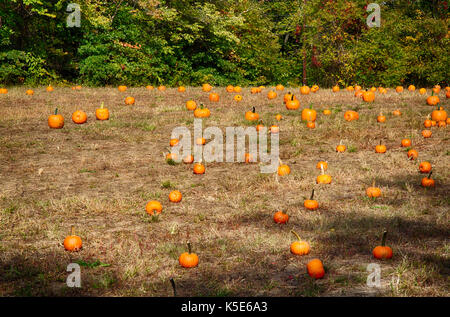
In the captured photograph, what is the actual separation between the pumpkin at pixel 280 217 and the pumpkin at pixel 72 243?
2316mm

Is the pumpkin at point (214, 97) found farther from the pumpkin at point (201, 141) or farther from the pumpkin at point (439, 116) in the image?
the pumpkin at point (439, 116)

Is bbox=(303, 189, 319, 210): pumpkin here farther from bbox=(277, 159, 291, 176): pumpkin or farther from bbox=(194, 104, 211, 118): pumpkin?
bbox=(194, 104, 211, 118): pumpkin

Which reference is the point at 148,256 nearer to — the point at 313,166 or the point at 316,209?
the point at 316,209

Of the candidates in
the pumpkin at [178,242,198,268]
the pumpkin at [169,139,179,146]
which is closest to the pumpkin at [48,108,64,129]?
the pumpkin at [169,139,179,146]

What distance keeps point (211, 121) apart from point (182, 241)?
6.61 m

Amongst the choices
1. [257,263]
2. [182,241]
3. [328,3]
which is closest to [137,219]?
[182,241]

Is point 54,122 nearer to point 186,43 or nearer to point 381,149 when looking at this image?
point 381,149

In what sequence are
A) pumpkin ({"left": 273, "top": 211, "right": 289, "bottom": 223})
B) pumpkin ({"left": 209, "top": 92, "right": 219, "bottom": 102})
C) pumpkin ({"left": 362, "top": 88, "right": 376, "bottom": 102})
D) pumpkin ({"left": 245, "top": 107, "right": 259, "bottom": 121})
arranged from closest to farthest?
pumpkin ({"left": 273, "top": 211, "right": 289, "bottom": 223}), pumpkin ({"left": 245, "top": 107, "right": 259, "bottom": 121}), pumpkin ({"left": 362, "top": 88, "right": 376, "bottom": 102}), pumpkin ({"left": 209, "top": 92, "right": 219, "bottom": 102})

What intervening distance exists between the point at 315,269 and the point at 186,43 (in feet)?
66.5

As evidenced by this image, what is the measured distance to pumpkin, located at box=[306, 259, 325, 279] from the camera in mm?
4289

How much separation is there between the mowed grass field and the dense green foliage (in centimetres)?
844

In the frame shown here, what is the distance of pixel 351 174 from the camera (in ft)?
25.3

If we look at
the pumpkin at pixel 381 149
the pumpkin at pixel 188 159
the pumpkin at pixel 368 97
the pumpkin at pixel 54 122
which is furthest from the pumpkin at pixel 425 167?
the pumpkin at pixel 54 122

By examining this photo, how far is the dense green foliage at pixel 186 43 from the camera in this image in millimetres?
18953
